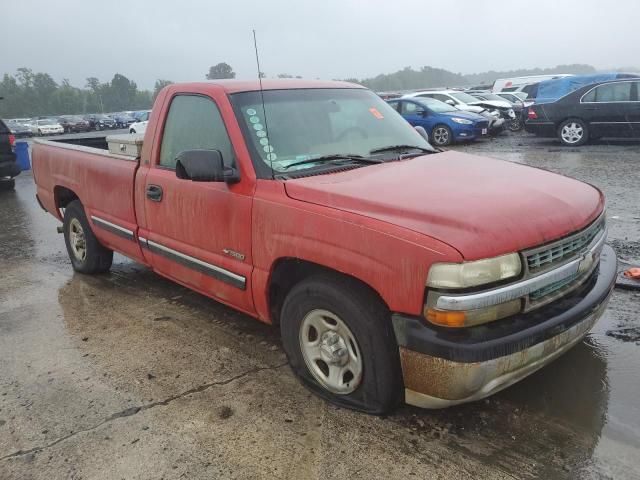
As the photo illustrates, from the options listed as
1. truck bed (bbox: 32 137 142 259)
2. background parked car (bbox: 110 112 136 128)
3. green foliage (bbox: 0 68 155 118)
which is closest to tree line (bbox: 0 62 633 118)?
green foliage (bbox: 0 68 155 118)

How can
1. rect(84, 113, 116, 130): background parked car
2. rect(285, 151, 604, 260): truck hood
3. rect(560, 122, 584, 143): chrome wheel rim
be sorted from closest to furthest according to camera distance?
rect(285, 151, 604, 260): truck hood → rect(560, 122, 584, 143): chrome wheel rim → rect(84, 113, 116, 130): background parked car

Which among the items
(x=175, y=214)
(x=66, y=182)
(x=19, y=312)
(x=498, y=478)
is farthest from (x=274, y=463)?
(x=66, y=182)

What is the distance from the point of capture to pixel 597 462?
2.48 metres

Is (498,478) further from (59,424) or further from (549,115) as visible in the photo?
(549,115)

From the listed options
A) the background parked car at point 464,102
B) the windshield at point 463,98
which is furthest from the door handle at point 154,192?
the windshield at point 463,98

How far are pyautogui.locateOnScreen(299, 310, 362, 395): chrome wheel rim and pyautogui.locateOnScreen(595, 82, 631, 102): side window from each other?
1230 centimetres

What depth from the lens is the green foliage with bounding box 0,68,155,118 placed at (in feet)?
276

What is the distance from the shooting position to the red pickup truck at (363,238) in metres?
2.39

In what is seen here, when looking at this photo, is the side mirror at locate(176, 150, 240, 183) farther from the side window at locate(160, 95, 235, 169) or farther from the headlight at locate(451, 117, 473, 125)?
the headlight at locate(451, 117, 473, 125)

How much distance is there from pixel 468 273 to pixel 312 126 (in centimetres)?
166

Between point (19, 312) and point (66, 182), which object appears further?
point (66, 182)

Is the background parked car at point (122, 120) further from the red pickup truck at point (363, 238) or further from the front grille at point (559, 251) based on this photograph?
the front grille at point (559, 251)

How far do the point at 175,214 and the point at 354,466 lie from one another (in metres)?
2.08

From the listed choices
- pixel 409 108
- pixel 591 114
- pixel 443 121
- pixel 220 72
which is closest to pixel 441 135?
pixel 443 121
